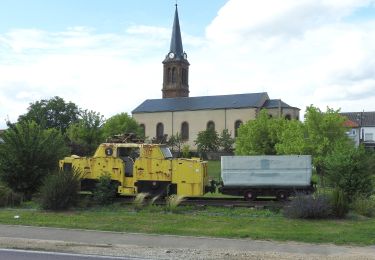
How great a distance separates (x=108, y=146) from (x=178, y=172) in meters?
2.60

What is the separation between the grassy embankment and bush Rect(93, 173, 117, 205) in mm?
414

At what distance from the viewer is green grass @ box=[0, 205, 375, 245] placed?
1127 cm

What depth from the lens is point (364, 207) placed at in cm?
1451

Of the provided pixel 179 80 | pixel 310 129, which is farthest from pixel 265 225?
pixel 179 80

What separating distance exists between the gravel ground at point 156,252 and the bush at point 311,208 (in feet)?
11.2

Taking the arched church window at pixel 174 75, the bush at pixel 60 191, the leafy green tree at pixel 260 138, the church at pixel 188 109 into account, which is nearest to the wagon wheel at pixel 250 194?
the bush at pixel 60 191

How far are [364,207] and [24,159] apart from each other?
446 inches

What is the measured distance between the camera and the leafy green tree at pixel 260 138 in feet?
193

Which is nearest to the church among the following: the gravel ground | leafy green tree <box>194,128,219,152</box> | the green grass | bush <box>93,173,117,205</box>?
leafy green tree <box>194,128,219,152</box>

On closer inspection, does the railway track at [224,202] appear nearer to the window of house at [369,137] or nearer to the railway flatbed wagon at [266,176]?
the railway flatbed wagon at [266,176]

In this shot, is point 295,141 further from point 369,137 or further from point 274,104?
point 369,137

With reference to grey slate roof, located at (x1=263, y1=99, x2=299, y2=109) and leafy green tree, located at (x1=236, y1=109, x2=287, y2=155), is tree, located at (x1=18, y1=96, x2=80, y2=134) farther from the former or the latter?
leafy green tree, located at (x1=236, y1=109, x2=287, y2=155)

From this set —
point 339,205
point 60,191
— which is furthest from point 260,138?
point 339,205

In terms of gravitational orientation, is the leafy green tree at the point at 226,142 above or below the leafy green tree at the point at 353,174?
above
